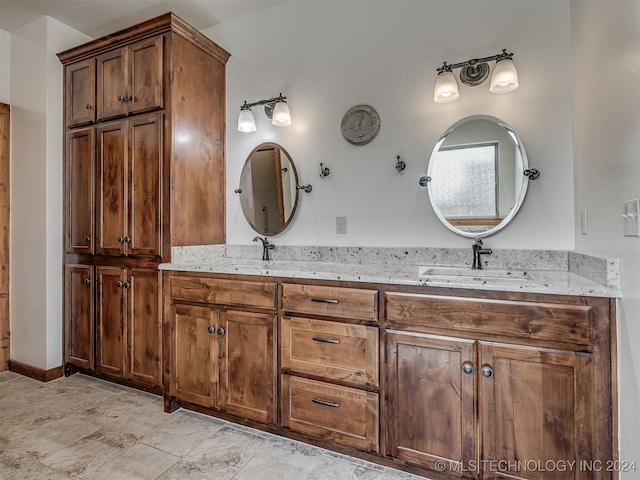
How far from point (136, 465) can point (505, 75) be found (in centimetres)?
278

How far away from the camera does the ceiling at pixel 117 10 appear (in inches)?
99.6

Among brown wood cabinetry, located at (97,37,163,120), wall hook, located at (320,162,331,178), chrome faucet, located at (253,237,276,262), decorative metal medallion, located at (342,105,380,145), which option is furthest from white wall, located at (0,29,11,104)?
decorative metal medallion, located at (342,105,380,145)

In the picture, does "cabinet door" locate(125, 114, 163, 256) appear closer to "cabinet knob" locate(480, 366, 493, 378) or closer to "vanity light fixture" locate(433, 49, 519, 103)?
"vanity light fixture" locate(433, 49, 519, 103)

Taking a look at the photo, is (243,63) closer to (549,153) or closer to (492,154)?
(492,154)

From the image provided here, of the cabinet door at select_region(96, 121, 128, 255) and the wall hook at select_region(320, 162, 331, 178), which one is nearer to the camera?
the wall hook at select_region(320, 162, 331, 178)

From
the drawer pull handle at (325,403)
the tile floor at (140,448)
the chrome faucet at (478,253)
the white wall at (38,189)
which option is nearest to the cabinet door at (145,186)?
the white wall at (38,189)

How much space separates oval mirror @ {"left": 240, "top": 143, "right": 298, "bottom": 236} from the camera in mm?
2533

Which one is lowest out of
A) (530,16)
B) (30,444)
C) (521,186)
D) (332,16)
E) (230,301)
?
(30,444)

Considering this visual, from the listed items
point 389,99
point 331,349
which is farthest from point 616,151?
point 331,349

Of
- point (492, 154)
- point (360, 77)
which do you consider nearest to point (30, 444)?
point (360, 77)

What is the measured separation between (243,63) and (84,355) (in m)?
2.61

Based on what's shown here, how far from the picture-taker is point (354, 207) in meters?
2.34

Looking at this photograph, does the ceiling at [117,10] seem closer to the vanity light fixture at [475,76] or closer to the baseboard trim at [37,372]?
the vanity light fixture at [475,76]

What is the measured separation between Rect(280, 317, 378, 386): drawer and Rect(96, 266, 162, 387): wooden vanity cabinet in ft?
3.54
